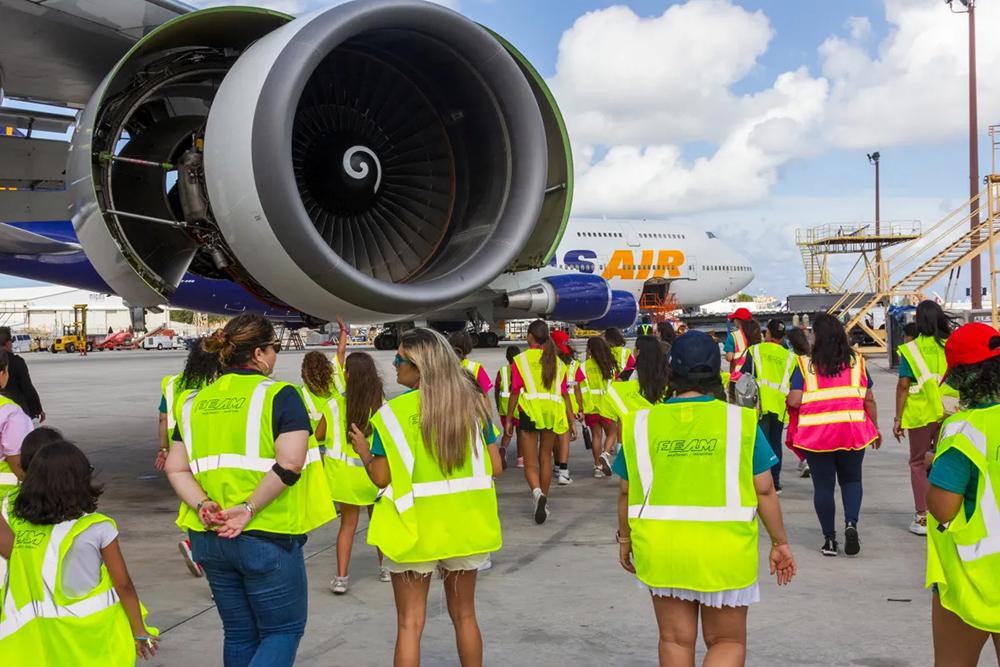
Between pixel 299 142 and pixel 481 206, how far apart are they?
1210 mm

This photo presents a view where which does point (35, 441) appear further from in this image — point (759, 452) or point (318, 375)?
point (759, 452)

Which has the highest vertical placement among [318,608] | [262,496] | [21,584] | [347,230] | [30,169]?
[30,169]

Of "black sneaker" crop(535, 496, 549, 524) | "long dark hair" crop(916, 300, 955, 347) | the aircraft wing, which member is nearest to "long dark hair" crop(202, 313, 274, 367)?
the aircraft wing

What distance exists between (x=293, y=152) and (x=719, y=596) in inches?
155

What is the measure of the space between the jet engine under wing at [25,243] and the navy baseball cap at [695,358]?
220 inches

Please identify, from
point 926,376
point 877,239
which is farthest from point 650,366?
point 877,239

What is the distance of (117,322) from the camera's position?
83.9 m

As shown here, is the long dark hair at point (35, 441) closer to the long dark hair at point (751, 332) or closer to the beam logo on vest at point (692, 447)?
the beam logo on vest at point (692, 447)

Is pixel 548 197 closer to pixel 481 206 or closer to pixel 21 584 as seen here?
pixel 481 206

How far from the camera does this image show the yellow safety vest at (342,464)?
5.41 m

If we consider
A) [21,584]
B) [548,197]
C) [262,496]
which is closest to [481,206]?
[548,197]

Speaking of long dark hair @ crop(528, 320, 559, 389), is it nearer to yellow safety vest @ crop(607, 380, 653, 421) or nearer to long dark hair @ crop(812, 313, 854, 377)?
yellow safety vest @ crop(607, 380, 653, 421)

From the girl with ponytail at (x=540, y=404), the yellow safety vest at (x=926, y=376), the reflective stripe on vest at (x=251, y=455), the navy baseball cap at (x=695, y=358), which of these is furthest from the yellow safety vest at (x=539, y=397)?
the reflective stripe on vest at (x=251, y=455)

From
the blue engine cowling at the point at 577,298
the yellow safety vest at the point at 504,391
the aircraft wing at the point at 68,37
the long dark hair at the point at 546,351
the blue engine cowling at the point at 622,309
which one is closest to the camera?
the aircraft wing at the point at 68,37
